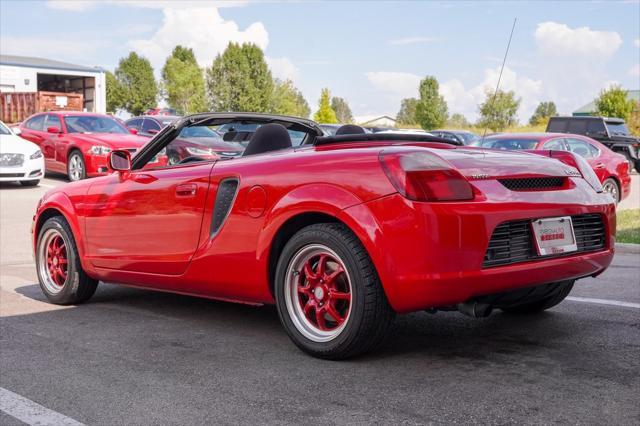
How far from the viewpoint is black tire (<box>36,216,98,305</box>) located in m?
5.81

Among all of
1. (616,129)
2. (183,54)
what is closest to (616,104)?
(616,129)

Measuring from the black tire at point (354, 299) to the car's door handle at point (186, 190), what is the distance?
86 cm

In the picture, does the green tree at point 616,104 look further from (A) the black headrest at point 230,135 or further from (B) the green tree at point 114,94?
(B) the green tree at point 114,94

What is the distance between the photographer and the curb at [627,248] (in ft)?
28.7

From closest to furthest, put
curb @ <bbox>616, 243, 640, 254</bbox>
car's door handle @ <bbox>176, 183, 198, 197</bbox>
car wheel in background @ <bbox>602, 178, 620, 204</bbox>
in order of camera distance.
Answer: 1. car's door handle @ <bbox>176, 183, 198, 197</bbox>
2. curb @ <bbox>616, 243, 640, 254</bbox>
3. car wheel in background @ <bbox>602, 178, 620, 204</bbox>

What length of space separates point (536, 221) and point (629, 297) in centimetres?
218

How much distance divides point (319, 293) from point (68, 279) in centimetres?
251

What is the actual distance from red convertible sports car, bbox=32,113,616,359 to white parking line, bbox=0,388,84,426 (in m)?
1.31

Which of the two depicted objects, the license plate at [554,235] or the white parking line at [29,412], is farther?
the license plate at [554,235]

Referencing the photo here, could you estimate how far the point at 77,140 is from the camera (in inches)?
690

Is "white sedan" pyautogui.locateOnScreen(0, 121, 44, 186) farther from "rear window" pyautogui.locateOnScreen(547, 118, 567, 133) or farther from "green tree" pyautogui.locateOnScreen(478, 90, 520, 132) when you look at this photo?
"rear window" pyautogui.locateOnScreen(547, 118, 567, 133)

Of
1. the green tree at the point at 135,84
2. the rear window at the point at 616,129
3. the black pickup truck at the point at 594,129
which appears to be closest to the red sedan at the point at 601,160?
the black pickup truck at the point at 594,129

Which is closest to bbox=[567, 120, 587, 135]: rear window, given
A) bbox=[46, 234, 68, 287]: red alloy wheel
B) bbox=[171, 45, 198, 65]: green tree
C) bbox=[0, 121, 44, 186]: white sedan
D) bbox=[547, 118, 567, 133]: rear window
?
bbox=[547, 118, 567, 133]: rear window

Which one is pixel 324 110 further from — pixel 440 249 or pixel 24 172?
pixel 440 249
